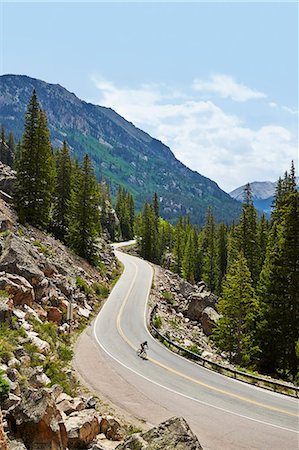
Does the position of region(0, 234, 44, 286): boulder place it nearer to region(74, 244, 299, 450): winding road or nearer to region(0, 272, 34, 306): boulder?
region(0, 272, 34, 306): boulder

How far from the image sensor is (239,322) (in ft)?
100

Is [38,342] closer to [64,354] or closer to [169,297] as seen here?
[64,354]

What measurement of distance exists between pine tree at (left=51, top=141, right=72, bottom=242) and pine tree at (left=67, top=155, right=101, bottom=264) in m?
2.26

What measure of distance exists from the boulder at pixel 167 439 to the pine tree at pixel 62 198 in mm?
39945

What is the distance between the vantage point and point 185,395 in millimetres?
17531

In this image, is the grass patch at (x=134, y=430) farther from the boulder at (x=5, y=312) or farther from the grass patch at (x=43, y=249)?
the grass patch at (x=43, y=249)

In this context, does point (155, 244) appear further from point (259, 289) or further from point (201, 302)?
point (259, 289)

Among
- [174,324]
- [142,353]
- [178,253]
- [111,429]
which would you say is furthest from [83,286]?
[178,253]

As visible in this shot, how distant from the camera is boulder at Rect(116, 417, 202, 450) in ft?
24.5

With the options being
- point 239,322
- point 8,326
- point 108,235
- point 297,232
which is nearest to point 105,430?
point 8,326

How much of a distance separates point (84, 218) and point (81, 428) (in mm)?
35343

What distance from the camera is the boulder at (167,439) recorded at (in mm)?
7480

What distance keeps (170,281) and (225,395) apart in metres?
35.5

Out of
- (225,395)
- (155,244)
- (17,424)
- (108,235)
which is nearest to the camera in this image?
(17,424)
